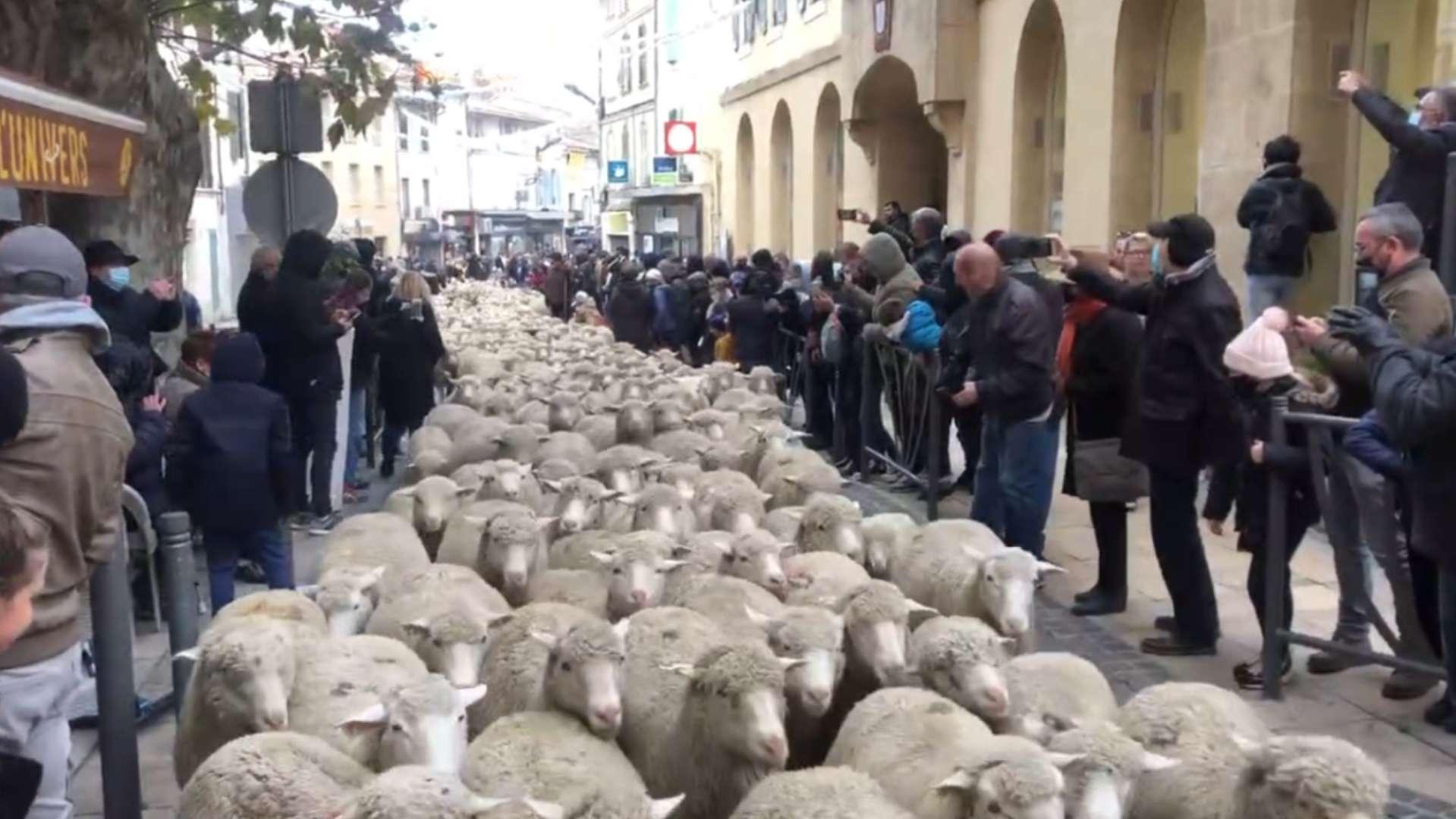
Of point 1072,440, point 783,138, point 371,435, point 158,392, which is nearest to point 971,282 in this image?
point 1072,440

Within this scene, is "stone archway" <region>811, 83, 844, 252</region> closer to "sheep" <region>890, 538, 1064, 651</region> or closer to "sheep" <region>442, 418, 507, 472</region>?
"sheep" <region>442, 418, 507, 472</region>

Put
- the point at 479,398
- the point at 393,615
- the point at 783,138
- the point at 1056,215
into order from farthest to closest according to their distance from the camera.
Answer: the point at 783,138
the point at 1056,215
the point at 479,398
the point at 393,615

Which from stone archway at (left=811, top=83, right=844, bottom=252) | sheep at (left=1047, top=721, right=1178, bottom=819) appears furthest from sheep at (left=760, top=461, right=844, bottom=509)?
stone archway at (left=811, top=83, right=844, bottom=252)

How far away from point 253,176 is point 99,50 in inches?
54.6

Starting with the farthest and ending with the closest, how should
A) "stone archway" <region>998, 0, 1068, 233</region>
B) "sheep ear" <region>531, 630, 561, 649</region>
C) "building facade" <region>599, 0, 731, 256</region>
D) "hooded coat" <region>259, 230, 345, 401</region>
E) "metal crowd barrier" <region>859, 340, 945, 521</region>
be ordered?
"building facade" <region>599, 0, 731, 256</region> < "stone archway" <region>998, 0, 1068, 233</region> < "metal crowd barrier" <region>859, 340, 945, 521</region> < "hooded coat" <region>259, 230, 345, 401</region> < "sheep ear" <region>531, 630, 561, 649</region>

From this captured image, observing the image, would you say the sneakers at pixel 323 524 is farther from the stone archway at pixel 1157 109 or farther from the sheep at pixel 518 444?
the stone archway at pixel 1157 109

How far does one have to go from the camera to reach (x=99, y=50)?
7508 millimetres

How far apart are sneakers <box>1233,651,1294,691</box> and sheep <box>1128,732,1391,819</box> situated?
2.02 m

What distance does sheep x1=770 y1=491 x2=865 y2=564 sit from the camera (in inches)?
234

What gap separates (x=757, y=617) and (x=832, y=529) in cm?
150

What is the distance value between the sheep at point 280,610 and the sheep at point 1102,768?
247cm

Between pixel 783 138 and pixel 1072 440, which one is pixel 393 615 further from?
pixel 783 138

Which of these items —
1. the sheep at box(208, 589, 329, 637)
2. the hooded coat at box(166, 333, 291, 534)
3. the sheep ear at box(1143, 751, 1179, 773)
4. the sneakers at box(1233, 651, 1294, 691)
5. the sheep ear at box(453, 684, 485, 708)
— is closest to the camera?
the sheep ear at box(1143, 751, 1179, 773)

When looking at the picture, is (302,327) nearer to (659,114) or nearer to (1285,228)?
(1285,228)
